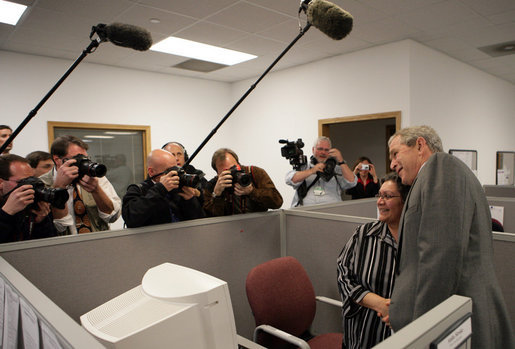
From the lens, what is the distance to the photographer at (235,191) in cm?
174

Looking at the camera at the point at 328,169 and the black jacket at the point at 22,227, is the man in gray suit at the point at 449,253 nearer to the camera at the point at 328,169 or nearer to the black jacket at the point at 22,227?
the black jacket at the point at 22,227

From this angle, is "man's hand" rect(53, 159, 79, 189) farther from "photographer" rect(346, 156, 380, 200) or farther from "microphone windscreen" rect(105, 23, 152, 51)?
"photographer" rect(346, 156, 380, 200)

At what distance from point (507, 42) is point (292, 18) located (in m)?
2.60

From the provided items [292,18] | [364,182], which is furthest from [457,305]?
[292,18]

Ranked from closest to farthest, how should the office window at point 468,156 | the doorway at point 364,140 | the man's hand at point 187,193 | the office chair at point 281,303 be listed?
the office chair at point 281,303 → the man's hand at point 187,193 → the office window at point 468,156 → the doorway at point 364,140

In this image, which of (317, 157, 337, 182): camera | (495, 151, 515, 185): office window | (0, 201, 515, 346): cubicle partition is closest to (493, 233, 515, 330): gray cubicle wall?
(0, 201, 515, 346): cubicle partition

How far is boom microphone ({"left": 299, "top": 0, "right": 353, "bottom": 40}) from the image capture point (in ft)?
3.93

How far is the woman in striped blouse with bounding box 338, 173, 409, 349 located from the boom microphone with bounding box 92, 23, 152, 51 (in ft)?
3.46

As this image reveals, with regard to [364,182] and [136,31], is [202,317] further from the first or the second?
[364,182]

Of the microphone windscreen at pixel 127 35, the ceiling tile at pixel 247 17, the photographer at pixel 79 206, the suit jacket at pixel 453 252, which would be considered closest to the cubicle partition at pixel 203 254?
the photographer at pixel 79 206

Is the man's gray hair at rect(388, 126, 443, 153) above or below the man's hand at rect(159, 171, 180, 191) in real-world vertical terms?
above

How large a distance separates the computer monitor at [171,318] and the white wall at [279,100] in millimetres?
3354

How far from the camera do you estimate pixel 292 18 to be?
2.99 m

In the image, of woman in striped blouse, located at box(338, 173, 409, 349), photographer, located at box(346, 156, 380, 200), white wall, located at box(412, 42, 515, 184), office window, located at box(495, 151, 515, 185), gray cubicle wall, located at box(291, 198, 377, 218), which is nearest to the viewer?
woman in striped blouse, located at box(338, 173, 409, 349)
